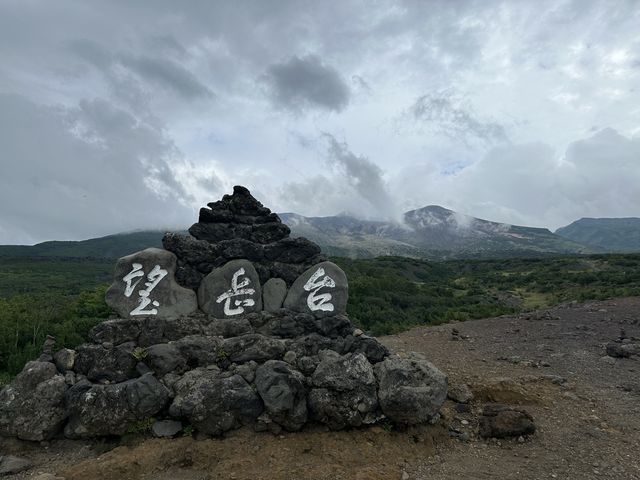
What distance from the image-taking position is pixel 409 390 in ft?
21.6

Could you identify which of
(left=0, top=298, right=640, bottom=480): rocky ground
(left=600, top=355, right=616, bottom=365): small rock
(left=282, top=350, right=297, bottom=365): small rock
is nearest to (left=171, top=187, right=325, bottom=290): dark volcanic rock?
(left=282, top=350, right=297, bottom=365): small rock

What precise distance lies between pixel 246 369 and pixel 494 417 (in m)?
4.07

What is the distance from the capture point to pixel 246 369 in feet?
23.2

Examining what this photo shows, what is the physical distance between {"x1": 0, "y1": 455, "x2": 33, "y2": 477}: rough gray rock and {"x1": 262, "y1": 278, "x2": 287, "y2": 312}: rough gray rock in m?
4.28

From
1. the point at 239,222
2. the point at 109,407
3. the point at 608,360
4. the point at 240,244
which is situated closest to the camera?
the point at 109,407

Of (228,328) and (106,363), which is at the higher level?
(228,328)

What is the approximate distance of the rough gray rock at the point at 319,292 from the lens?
8.33 meters

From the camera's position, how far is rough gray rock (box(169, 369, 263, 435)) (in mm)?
6289

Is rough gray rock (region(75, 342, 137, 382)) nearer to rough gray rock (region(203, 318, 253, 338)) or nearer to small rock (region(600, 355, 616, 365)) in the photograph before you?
rough gray rock (region(203, 318, 253, 338))

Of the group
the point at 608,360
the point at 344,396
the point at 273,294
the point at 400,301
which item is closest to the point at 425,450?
the point at 344,396

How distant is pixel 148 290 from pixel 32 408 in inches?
97.0

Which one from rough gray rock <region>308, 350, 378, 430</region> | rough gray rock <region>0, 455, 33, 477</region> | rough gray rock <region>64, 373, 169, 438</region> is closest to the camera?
rough gray rock <region>0, 455, 33, 477</region>

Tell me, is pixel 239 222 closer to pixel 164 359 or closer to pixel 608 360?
pixel 164 359

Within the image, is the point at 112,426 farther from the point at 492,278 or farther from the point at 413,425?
the point at 492,278
